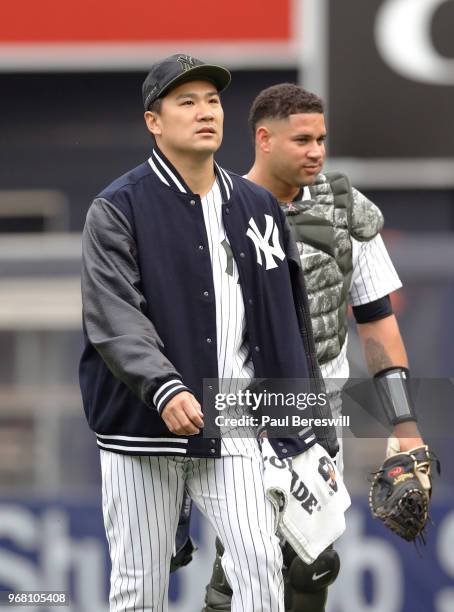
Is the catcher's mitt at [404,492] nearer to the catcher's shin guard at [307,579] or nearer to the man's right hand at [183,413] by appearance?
the catcher's shin guard at [307,579]

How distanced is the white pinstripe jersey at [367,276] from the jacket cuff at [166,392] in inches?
53.5

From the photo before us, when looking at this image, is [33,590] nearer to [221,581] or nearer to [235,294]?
[221,581]

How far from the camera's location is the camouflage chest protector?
5566mm

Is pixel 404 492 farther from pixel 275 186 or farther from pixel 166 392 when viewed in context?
pixel 166 392

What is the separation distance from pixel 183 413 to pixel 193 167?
37.4 inches

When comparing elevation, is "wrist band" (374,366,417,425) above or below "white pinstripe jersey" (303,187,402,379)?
below

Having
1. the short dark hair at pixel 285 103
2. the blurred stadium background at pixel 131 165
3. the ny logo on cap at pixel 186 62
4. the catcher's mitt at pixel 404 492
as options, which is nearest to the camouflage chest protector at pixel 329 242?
the short dark hair at pixel 285 103

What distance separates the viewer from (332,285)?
5.61m

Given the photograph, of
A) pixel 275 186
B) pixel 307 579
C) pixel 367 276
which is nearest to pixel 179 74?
pixel 275 186

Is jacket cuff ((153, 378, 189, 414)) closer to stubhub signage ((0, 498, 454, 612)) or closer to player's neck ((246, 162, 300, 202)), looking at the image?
player's neck ((246, 162, 300, 202))

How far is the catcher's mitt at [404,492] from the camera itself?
555 centimetres

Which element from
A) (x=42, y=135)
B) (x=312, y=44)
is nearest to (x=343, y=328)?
(x=312, y=44)

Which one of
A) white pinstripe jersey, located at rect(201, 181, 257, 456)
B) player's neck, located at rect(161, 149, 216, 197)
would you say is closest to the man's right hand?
white pinstripe jersey, located at rect(201, 181, 257, 456)

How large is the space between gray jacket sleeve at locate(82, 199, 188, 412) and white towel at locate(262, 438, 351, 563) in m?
0.54
